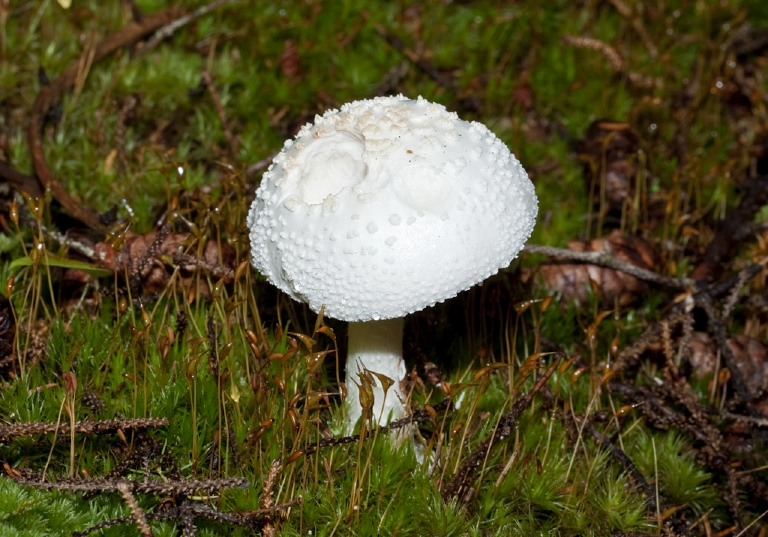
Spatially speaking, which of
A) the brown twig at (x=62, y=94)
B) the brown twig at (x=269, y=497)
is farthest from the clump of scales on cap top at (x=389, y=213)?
the brown twig at (x=62, y=94)

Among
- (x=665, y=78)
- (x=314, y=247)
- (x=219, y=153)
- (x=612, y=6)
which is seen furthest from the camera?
(x=612, y=6)

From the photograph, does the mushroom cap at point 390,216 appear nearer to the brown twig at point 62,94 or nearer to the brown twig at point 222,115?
the brown twig at point 62,94

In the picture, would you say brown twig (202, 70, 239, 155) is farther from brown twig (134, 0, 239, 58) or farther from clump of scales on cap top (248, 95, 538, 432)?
clump of scales on cap top (248, 95, 538, 432)

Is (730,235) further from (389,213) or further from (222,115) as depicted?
(222,115)

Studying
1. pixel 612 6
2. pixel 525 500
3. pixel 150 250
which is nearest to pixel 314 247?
pixel 150 250

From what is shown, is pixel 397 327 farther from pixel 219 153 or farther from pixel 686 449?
pixel 219 153

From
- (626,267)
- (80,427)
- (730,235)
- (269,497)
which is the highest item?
(730,235)

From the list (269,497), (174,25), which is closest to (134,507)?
(269,497)
